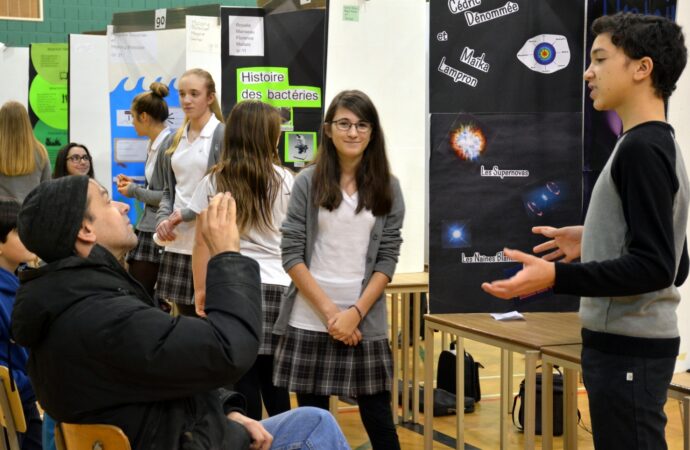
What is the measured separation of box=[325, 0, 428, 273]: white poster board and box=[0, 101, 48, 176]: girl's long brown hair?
2.30 m

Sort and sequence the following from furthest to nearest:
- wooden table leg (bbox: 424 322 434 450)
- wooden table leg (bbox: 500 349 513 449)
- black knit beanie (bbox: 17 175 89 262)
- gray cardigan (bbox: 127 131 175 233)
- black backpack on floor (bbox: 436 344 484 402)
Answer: black backpack on floor (bbox: 436 344 484 402)
gray cardigan (bbox: 127 131 175 233)
wooden table leg (bbox: 500 349 513 449)
wooden table leg (bbox: 424 322 434 450)
black knit beanie (bbox: 17 175 89 262)

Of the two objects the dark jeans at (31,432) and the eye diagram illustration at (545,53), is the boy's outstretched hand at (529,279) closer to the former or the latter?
the eye diagram illustration at (545,53)

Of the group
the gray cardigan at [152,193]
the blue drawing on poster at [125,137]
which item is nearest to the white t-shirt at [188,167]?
the gray cardigan at [152,193]

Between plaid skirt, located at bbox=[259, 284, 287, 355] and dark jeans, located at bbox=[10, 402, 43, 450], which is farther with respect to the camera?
plaid skirt, located at bbox=[259, 284, 287, 355]

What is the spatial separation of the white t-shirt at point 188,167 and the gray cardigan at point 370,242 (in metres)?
1.05

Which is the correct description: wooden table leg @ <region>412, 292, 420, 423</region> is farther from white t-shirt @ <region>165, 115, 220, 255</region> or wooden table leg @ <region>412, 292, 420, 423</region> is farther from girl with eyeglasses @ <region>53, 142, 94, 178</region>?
girl with eyeglasses @ <region>53, 142, 94, 178</region>

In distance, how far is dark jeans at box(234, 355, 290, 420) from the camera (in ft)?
11.3

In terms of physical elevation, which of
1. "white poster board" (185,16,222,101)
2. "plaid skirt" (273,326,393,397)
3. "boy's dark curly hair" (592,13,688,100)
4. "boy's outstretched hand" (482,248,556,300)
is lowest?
"plaid skirt" (273,326,393,397)

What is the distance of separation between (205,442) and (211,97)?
261cm

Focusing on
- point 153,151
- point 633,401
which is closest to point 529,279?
point 633,401

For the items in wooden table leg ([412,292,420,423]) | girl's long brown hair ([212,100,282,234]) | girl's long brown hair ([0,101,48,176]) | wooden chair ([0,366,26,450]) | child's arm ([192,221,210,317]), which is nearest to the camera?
wooden chair ([0,366,26,450])

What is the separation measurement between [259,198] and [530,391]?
1.30 meters

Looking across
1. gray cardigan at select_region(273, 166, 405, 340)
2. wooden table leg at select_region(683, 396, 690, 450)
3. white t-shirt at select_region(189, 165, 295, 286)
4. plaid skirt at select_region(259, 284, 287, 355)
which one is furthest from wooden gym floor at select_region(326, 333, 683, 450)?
wooden table leg at select_region(683, 396, 690, 450)

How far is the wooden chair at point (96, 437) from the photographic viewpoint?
1.71 meters
